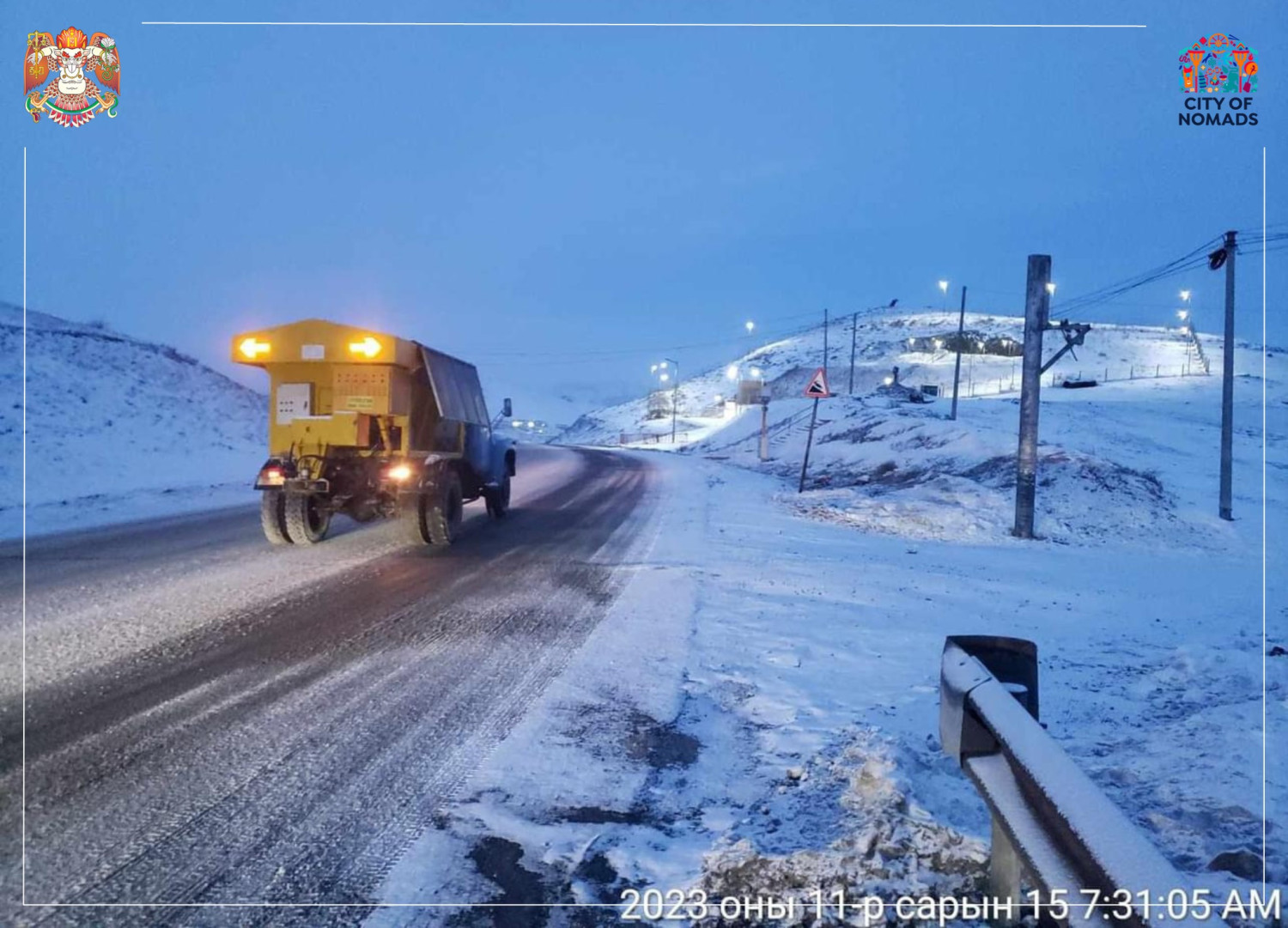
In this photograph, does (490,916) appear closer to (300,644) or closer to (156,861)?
(156,861)

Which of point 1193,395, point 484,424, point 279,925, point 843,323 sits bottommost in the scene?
point 279,925

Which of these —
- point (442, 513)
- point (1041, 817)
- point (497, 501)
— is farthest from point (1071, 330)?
point (1041, 817)

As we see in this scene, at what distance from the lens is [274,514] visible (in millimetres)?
10438

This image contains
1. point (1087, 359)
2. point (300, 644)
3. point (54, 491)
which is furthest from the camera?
point (1087, 359)

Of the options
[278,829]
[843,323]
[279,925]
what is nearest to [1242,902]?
[279,925]

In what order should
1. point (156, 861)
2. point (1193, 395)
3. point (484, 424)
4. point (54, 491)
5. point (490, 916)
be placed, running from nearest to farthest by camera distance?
point (490, 916) → point (156, 861) → point (484, 424) → point (54, 491) → point (1193, 395)

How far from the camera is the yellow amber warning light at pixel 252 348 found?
10172 millimetres

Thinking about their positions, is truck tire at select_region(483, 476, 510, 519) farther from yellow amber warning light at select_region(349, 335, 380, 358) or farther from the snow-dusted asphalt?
yellow amber warning light at select_region(349, 335, 380, 358)

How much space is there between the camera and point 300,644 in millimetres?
6117

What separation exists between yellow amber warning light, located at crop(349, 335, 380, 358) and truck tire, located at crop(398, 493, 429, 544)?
1.92 metres

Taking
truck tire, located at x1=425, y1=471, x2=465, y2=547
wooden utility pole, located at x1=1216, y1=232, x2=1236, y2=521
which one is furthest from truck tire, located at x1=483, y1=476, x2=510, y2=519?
wooden utility pole, located at x1=1216, y1=232, x2=1236, y2=521

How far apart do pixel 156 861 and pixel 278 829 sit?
0.46 metres

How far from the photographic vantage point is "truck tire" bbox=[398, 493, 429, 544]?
10430 millimetres

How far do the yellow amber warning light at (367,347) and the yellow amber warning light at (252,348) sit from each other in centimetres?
122
